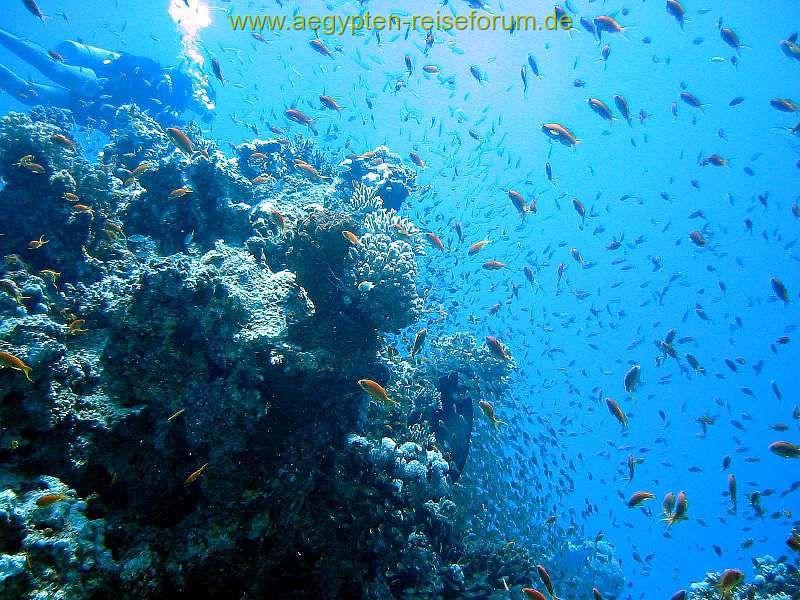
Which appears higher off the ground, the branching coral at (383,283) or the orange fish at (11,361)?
the branching coral at (383,283)

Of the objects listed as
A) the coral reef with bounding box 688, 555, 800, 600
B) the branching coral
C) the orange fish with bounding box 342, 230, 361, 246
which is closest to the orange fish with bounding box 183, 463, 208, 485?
the branching coral

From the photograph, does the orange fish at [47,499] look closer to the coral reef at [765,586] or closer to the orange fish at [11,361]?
the orange fish at [11,361]

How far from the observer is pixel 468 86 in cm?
8044

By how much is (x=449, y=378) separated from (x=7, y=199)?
8.72m

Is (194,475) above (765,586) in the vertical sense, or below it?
below

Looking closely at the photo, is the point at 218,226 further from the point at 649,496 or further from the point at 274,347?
the point at 649,496

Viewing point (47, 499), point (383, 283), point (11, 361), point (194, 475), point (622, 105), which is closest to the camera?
point (47, 499)

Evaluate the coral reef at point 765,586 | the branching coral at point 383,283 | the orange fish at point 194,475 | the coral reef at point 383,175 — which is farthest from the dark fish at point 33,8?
the coral reef at point 765,586

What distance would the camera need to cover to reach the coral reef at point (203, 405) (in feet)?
12.9

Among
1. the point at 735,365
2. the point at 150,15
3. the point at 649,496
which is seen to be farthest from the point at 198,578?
the point at 150,15

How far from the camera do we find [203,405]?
4.64 meters

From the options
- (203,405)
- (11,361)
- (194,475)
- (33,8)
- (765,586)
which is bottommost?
(194,475)

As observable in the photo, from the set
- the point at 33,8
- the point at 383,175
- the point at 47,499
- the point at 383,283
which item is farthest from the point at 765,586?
the point at 33,8

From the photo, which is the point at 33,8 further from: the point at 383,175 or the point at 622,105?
the point at 622,105
